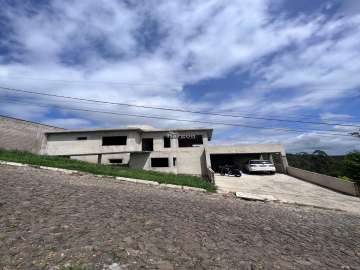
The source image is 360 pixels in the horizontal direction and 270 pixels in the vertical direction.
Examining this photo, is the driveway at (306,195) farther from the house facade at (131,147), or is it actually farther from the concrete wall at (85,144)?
the concrete wall at (85,144)

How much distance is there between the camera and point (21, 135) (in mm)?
25594

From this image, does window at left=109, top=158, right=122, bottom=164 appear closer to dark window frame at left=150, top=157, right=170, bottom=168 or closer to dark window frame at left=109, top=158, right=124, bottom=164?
dark window frame at left=109, top=158, right=124, bottom=164

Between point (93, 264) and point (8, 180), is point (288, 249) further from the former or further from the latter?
point (8, 180)

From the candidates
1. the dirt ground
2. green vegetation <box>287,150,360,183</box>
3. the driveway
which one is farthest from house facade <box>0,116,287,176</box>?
green vegetation <box>287,150,360,183</box>

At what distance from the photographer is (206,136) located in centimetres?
2608

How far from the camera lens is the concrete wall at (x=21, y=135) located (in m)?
24.0

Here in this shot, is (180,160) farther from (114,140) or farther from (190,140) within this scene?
(114,140)

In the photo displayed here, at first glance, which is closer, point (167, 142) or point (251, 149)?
point (251, 149)

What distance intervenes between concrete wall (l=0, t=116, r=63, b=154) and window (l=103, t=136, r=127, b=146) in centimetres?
647

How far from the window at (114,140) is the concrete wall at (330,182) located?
18.0 metres

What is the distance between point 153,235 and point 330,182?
56.9 feet

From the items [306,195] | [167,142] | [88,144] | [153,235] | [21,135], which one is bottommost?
[153,235]

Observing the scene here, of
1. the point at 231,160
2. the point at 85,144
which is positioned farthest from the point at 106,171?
the point at 231,160

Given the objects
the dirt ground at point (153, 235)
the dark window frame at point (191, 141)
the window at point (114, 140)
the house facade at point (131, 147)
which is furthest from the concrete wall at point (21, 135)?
the dirt ground at point (153, 235)
